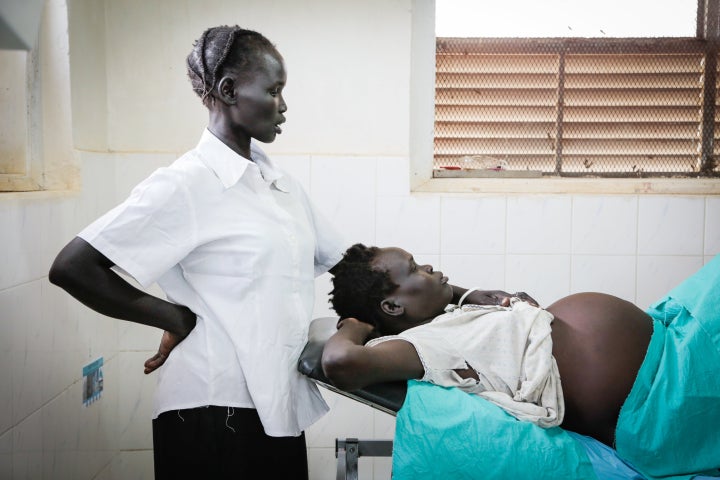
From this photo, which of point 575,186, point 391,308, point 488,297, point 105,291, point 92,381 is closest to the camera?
point 105,291

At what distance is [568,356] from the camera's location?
4.89ft

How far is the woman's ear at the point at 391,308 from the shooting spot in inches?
63.3

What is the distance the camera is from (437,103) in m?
2.69

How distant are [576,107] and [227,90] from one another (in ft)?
5.91

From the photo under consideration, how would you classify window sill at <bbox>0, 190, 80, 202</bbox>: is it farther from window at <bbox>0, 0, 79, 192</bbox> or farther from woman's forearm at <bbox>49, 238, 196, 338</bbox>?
woman's forearm at <bbox>49, 238, 196, 338</bbox>

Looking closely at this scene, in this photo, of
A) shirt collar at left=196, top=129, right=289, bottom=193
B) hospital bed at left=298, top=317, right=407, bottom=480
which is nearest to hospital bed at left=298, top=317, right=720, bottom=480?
hospital bed at left=298, top=317, right=407, bottom=480

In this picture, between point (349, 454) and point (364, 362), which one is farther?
point (349, 454)

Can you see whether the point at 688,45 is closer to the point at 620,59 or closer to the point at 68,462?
the point at 620,59

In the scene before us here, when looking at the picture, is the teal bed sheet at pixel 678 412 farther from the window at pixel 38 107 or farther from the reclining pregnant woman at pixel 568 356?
the window at pixel 38 107

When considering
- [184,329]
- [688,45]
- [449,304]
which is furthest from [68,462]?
[688,45]

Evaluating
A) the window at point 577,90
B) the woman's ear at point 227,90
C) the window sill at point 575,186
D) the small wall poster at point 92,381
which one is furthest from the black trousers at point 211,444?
the window at point 577,90

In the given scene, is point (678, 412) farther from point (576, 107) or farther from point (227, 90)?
point (576, 107)

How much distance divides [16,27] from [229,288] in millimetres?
983

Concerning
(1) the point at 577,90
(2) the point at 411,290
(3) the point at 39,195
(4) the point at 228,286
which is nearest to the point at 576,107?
(1) the point at 577,90
